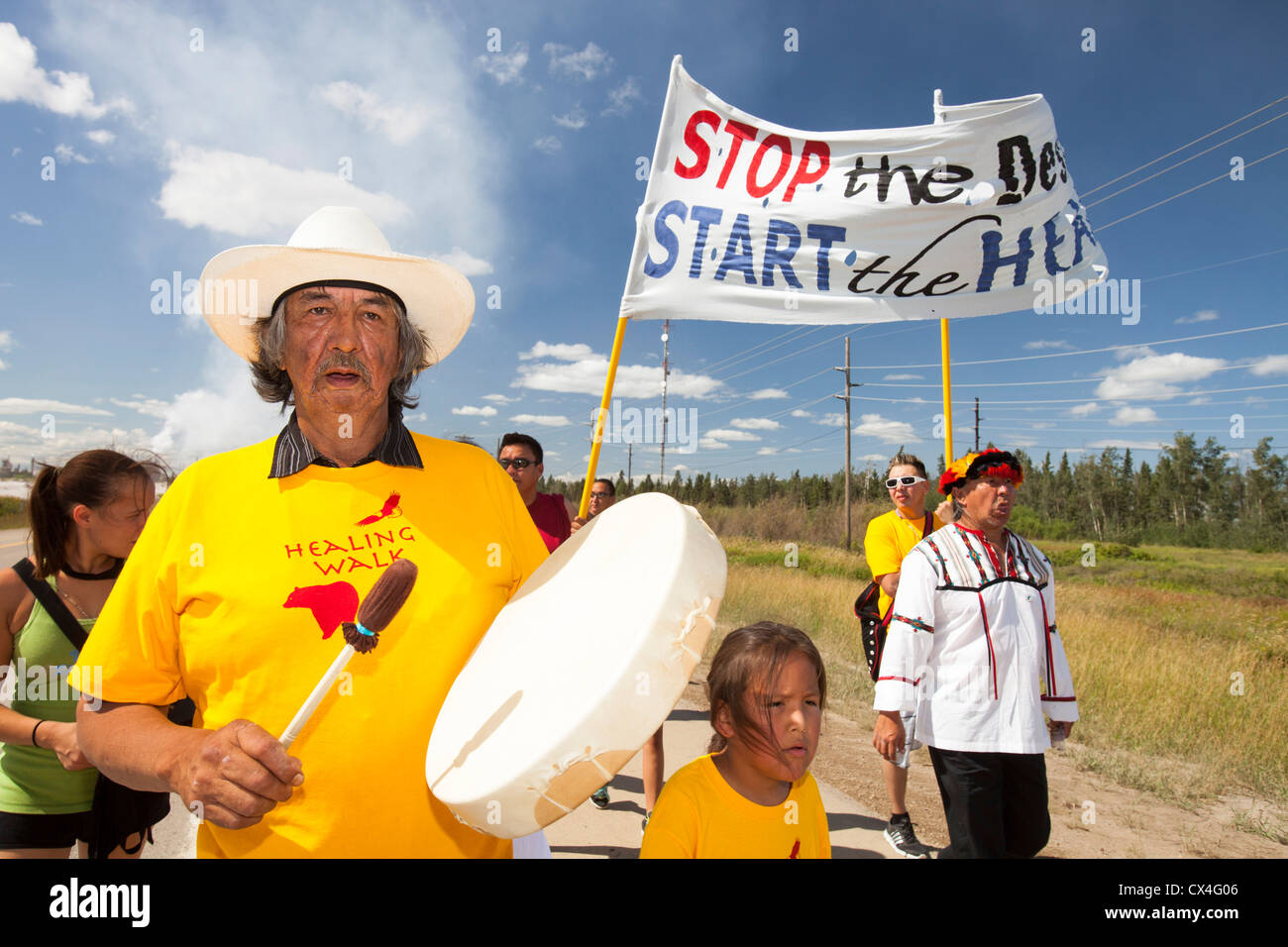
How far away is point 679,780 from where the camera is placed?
5.64 ft

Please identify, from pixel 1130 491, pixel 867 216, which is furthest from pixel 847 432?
pixel 1130 491

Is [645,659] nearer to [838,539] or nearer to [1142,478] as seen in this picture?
[838,539]

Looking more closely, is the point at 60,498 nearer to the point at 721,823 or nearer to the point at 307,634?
the point at 307,634

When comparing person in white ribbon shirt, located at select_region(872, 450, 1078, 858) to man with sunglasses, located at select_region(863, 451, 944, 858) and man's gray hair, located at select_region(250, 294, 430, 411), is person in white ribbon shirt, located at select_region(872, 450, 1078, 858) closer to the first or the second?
man with sunglasses, located at select_region(863, 451, 944, 858)

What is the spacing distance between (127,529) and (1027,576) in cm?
365

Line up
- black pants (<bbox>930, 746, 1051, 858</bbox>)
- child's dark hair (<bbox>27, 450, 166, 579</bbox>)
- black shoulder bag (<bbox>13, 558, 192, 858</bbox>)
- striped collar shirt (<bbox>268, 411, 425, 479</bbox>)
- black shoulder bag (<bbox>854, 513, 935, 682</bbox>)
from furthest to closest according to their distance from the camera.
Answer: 1. black shoulder bag (<bbox>854, 513, 935, 682</bbox>)
2. black pants (<bbox>930, 746, 1051, 858</bbox>)
3. child's dark hair (<bbox>27, 450, 166, 579</bbox>)
4. black shoulder bag (<bbox>13, 558, 192, 858</bbox>)
5. striped collar shirt (<bbox>268, 411, 425, 479</bbox>)

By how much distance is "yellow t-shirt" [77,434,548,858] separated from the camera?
1.36 meters

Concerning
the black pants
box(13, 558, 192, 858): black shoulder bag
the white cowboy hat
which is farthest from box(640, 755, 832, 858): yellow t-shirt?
box(13, 558, 192, 858): black shoulder bag

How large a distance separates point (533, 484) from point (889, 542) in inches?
94.9

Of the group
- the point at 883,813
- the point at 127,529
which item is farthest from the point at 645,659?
the point at 883,813

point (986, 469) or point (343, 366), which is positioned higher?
point (343, 366)

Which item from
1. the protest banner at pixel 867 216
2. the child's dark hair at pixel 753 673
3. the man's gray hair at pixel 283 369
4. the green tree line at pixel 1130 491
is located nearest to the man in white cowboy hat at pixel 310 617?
the man's gray hair at pixel 283 369

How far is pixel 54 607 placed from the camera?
7.46 ft
